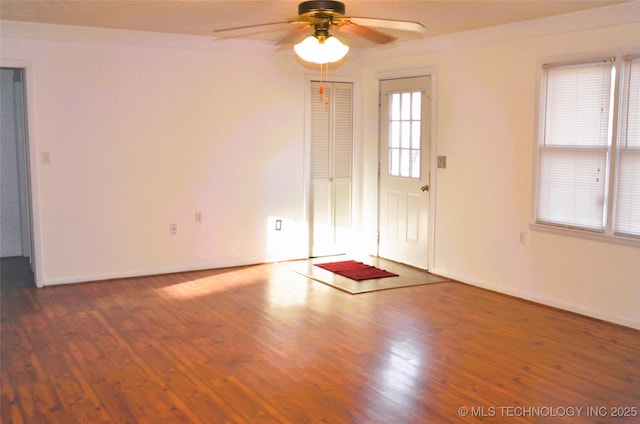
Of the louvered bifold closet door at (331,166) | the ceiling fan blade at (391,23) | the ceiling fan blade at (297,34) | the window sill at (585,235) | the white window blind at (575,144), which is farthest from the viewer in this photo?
the louvered bifold closet door at (331,166)

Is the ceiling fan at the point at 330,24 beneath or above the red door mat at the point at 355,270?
above

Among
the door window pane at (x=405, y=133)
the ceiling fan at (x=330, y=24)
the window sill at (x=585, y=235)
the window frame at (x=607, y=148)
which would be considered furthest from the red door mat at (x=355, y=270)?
the ceiling fan at (x=330, y=24)

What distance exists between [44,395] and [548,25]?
4604mm

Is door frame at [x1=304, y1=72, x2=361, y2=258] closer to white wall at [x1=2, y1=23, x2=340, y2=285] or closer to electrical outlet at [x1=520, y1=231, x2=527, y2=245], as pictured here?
white wall at [x1=2, y1=23, x2=340, y2=285]

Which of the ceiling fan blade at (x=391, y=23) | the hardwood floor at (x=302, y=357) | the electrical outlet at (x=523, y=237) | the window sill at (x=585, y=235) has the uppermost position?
the ceiling fan blade at (x=391, y=23)

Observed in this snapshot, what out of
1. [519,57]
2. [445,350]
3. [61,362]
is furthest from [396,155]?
[61,362]

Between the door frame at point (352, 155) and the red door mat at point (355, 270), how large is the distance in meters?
0.55

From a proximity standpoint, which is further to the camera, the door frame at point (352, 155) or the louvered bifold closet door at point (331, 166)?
the louvered bifold closet door at point (331, 166)

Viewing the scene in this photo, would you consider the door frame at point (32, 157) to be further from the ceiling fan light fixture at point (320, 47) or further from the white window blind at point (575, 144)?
the white window blind at point (575, 144)

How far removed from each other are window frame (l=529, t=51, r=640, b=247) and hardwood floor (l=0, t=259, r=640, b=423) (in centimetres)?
67

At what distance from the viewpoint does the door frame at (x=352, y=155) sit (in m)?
7.13

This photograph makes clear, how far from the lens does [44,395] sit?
3.62m

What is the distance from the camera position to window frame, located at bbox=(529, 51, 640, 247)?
15.6ft

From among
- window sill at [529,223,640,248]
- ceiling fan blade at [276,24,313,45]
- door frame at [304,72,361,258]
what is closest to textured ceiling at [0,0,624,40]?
ceiling fan blade at [276,24,313,45]
